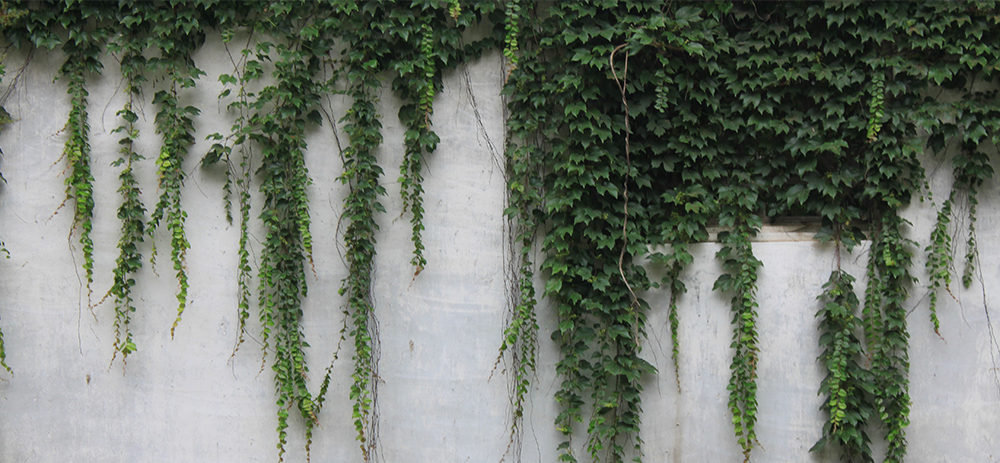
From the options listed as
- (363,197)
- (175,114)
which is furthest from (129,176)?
(363,197)

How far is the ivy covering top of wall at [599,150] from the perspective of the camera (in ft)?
9.78

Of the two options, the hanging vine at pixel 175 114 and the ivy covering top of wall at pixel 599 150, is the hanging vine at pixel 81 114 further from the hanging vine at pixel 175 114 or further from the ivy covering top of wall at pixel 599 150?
the hanging vine at pixel 175 114

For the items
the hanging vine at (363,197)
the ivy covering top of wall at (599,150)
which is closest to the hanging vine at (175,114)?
the ivy covering top of wall at (599,150)

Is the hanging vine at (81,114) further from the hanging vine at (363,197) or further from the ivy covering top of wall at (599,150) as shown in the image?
the hanging vine at (363,197)

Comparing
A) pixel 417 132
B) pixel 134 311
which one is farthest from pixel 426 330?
pixel 134 311

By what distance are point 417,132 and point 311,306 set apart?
1.24 meters

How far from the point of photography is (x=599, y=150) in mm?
3018

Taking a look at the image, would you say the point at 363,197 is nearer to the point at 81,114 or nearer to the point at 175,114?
the point at 175,114

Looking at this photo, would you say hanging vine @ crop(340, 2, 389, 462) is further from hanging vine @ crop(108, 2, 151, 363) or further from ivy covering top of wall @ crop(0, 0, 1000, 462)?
hanging vine @ crop(108, 2, 151, 363)

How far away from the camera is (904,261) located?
9.81 feet

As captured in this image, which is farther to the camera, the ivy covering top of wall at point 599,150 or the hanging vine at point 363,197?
the hanging vine at point 363,197

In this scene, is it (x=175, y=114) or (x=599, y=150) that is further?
(x=175, y=114)

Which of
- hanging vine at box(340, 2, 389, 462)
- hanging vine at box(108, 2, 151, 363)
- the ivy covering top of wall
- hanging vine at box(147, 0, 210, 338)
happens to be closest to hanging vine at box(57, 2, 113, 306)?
the ivy covering top of wall

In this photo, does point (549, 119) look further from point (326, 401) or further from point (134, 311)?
point (134, 311)
